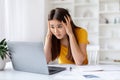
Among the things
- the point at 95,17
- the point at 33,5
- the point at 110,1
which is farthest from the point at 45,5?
the point at 110,1

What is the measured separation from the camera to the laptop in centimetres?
144

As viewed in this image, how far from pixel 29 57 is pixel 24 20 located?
2553 mm

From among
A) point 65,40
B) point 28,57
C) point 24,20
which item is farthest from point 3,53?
point 24,20

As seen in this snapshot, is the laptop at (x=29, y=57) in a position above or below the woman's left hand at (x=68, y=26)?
below

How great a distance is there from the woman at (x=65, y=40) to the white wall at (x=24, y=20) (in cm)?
131

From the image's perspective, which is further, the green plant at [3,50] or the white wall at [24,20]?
the white wall at [24,20]

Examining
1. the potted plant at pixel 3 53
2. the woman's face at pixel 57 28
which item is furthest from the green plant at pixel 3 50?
the woman's face at pixel 57 28

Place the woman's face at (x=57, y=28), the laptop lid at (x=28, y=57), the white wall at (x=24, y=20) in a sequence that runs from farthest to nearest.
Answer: the white wall at (x=24, y=20) < the woman's face at (x=57, y=28) < the laptop lid at (x=28, y=57)

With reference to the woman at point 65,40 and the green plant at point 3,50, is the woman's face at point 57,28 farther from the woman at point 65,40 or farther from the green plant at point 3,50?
the green plant at point 3,50

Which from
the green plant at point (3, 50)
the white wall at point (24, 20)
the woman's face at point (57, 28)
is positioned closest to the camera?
the green plant at point (3, 50)

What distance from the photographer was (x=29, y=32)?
4090mm

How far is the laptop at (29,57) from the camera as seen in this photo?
1.44 meters

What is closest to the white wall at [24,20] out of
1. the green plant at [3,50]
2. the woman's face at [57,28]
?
the woman's face at [57,28]

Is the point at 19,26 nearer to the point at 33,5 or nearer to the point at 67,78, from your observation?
the point at 33,5
